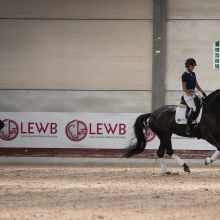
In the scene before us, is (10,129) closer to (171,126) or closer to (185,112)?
(171,126)

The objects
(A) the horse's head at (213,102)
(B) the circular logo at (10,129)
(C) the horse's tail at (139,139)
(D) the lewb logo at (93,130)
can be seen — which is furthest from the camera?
(B) the circular logo at (10,129)

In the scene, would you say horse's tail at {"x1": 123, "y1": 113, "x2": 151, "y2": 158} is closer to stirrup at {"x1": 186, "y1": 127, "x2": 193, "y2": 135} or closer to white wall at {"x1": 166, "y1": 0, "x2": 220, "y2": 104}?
stirrup at {"x1": 186, "y1": 127, "x2": 193, "y2": 135}

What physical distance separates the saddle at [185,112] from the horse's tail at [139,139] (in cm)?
94

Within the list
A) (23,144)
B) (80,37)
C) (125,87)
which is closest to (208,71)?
(125,87)

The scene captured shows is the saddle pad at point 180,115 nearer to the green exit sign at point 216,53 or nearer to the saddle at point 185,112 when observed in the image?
the saddle at point 185,112

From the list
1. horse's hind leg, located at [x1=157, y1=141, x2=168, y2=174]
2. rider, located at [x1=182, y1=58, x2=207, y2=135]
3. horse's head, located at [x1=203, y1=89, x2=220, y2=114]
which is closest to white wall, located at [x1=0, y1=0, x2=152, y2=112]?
horse's hind leg, located at [x1=157, y1=141, x2=168, y2=174]

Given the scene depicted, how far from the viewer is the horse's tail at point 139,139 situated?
1772 centimetres

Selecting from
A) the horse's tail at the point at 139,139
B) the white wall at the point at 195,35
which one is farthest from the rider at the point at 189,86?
the white wall at the point at 195,35

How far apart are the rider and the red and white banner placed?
5.29m

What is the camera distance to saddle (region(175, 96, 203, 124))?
1706 cm

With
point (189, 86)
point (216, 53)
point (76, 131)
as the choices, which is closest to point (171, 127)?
point (189, 86)

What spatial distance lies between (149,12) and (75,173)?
715cm

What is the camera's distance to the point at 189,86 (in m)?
16.9

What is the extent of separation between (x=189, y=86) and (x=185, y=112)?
0.71 metres
